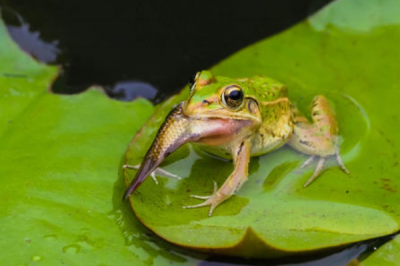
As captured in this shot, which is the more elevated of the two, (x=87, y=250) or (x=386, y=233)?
(x=386, y=233)

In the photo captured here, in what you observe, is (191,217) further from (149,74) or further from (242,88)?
(149,74)

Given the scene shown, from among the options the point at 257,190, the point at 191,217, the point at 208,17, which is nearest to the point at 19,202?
the point at 191,217

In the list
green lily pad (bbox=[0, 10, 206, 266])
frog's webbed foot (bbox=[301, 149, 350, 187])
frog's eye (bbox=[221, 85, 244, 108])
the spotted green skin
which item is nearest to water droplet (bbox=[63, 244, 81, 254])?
green lily pad (bbox=[0, 10, 206, 266])

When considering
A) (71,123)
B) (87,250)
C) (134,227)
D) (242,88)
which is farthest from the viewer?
(71,123)

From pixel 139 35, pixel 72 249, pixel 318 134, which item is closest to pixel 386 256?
pixel 318 134

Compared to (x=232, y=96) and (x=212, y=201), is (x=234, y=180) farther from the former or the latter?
(x=232, y=96)

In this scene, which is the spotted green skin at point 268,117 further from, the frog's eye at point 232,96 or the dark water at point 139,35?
the dark water at point 139,35
